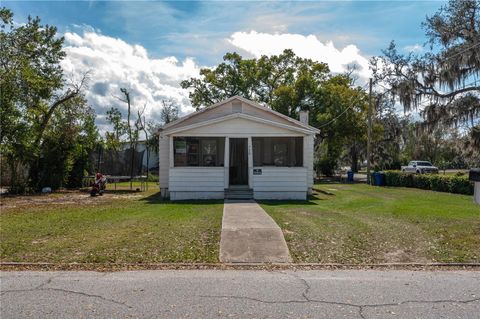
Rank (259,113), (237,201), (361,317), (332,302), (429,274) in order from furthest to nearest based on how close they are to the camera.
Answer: (259,113)
(237,201)
(429,274)
(332,302)
(361,317)

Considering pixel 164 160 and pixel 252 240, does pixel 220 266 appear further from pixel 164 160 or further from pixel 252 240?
pixel 164 160

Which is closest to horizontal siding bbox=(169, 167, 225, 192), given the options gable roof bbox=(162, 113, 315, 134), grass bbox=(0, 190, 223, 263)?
gable roof bbox=(162, 113, 315, 134)

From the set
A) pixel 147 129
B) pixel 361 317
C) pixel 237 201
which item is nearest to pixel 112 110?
pixel 147 129

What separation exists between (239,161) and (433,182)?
12041 millimetres

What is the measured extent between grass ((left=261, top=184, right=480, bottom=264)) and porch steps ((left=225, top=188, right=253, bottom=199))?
3470 millimetres

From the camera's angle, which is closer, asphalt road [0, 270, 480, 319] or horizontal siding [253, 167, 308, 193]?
asphalt road [0, 270, 480, 319]

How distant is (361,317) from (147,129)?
135ft

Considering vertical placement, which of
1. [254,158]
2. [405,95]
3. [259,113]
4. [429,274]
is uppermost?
[405,95]

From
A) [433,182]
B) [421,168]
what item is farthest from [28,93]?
[421,168]

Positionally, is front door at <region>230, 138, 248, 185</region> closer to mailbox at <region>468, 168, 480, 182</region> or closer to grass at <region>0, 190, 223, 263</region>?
grass at <region>0, 190, 223, 263</region>

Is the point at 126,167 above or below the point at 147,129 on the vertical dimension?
below

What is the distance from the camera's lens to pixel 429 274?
22.9 ft

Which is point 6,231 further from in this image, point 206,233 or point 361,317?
point 361,317

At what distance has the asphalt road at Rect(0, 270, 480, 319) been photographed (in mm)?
5102
